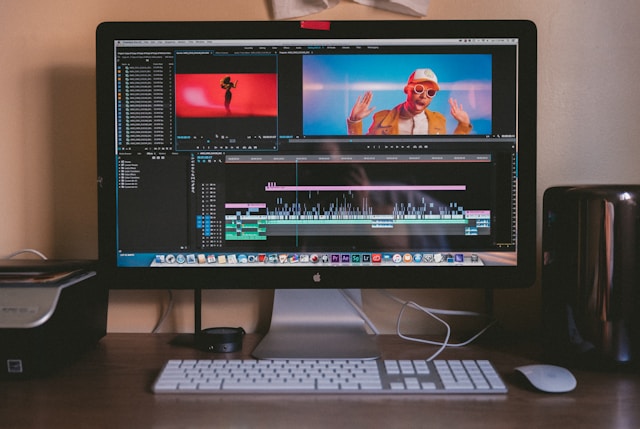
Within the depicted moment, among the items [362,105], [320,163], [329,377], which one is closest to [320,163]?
[320,163]

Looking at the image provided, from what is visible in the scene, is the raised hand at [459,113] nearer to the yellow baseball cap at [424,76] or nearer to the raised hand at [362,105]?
the yellow baseball cap at [424,76]

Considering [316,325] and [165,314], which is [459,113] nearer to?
[316,325]

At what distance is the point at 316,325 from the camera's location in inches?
43.5

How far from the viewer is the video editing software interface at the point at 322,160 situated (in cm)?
102

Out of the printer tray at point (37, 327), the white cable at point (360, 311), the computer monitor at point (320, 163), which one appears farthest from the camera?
the white cable at point (360, 311)

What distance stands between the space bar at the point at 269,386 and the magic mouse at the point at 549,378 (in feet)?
1.02

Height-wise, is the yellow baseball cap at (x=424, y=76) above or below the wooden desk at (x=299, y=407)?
above

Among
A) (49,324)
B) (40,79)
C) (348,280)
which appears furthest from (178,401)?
(40,79)

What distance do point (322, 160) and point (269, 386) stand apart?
0.40 metres

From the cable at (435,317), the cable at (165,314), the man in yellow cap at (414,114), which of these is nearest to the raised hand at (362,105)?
the man in yellow cap at (414,114)

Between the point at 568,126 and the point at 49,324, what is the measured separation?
102cm

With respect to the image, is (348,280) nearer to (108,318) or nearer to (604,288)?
(604,288)

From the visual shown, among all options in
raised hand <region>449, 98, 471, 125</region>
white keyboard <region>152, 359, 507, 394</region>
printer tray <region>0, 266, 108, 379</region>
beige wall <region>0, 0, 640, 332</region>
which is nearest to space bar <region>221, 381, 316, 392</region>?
white keyboard <region>152, 359, 507, 394</region>

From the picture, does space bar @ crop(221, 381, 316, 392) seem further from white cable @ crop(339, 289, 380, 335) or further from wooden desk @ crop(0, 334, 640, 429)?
white cable @ crop(339, 289, 380, 335)
